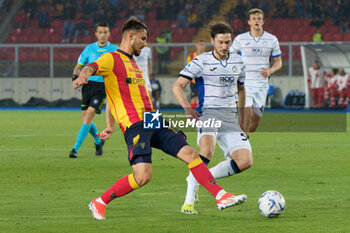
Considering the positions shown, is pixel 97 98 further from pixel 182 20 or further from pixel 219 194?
pixel 182 20

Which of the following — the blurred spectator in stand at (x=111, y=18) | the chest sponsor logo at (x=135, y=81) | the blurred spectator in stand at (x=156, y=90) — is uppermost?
the blurred spectator in stand at (x=111, y=18)

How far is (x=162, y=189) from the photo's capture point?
8359 mm

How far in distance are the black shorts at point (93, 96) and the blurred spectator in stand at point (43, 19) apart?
24.5 meters

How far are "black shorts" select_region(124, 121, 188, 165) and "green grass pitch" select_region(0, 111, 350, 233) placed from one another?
56 centimetres

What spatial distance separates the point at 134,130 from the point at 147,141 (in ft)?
0.52

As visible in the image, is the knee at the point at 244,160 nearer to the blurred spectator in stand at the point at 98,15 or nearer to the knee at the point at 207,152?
the knee at the point at 207,152

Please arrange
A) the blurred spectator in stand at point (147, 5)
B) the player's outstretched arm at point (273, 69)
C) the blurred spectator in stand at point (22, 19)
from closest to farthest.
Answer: the player's outstretched arm at point (273, 69) → the blurred spectator in stand at point (147, 5) → the blurred spectator in stand at point (22, 19)

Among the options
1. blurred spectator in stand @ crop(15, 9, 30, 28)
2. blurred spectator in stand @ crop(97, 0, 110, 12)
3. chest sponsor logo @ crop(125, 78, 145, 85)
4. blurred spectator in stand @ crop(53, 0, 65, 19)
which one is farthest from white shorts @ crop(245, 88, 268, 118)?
blurred spectator in stand @ crop(15, 9, 30, 28)

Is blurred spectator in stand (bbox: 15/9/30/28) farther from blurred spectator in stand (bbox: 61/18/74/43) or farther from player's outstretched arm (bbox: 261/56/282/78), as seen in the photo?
player's outstretched arm (bbox: 261/56/282/78)

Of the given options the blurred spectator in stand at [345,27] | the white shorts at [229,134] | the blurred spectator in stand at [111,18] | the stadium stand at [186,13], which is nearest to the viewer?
the white shorts at [229,134]

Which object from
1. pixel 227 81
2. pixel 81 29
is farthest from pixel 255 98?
pixel 81 29

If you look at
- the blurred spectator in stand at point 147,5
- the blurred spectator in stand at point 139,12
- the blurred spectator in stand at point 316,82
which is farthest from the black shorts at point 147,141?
the blurred spectator in stand at point 147,5

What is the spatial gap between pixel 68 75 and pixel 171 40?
6.18m

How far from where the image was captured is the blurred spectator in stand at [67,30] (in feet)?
114
